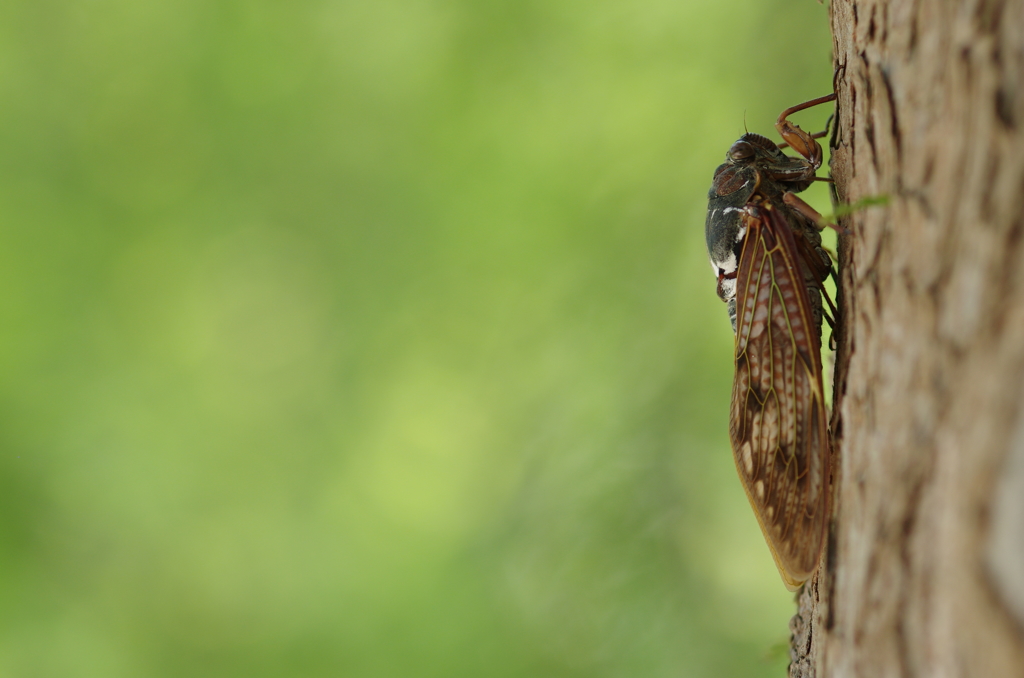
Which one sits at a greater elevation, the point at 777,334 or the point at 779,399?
the point at 777,334

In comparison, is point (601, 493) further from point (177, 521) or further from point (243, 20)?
point (243, 20)

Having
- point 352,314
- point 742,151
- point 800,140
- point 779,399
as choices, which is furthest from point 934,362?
point 352,314

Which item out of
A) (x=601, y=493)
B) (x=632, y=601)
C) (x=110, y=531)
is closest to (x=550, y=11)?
(x=601, y=493)

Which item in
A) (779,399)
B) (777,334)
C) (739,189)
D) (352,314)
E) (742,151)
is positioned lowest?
(779,399)

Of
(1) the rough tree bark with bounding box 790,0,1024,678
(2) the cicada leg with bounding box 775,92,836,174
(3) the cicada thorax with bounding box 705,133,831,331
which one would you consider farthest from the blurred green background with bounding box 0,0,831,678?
(1) the rough tree bark with bounding box 790,0,1024,678

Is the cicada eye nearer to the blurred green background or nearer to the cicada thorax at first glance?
the cicada thorax

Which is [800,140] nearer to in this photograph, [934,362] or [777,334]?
[777,334]

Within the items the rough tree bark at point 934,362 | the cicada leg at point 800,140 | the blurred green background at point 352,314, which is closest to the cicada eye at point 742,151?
the cicada leg at point 800,140
